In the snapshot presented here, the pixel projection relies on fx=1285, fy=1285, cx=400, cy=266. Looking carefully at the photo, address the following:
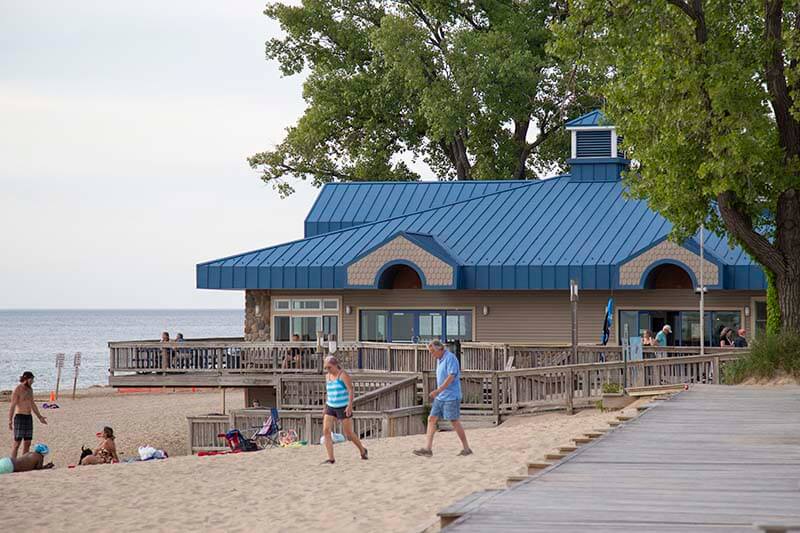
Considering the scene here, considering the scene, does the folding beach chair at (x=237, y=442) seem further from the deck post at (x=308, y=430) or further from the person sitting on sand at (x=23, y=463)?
the person sitting on sand at (x=23, y=463)

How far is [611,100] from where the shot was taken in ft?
93.2

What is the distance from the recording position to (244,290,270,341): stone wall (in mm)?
39969

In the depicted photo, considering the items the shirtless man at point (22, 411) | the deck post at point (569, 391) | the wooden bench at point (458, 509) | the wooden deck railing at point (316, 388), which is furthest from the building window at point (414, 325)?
the wooden bench at point (458, 509)

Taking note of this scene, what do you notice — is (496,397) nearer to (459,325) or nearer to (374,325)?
(459,325)

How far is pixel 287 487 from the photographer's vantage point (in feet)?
58.6

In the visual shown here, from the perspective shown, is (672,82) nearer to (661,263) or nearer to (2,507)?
(661,263)

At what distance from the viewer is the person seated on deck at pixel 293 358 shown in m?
34.5

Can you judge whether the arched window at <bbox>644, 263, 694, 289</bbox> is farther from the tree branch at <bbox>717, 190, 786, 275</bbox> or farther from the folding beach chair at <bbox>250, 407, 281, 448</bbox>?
the folding beach chair at <bbox>250, 407, 281, 448</bbox>

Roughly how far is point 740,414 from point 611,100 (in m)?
11.4

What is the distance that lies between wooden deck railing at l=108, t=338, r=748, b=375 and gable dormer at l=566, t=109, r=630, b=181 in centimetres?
1120

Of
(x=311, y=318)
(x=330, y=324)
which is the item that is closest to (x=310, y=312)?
(x=311, y=318)

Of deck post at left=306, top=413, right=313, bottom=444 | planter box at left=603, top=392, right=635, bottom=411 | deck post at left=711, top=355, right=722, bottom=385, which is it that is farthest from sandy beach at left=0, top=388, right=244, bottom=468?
deck post at left=711, top=355, right=722, bottom=385

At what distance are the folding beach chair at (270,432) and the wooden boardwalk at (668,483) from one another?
9.62 metres

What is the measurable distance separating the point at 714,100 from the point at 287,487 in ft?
42.8
